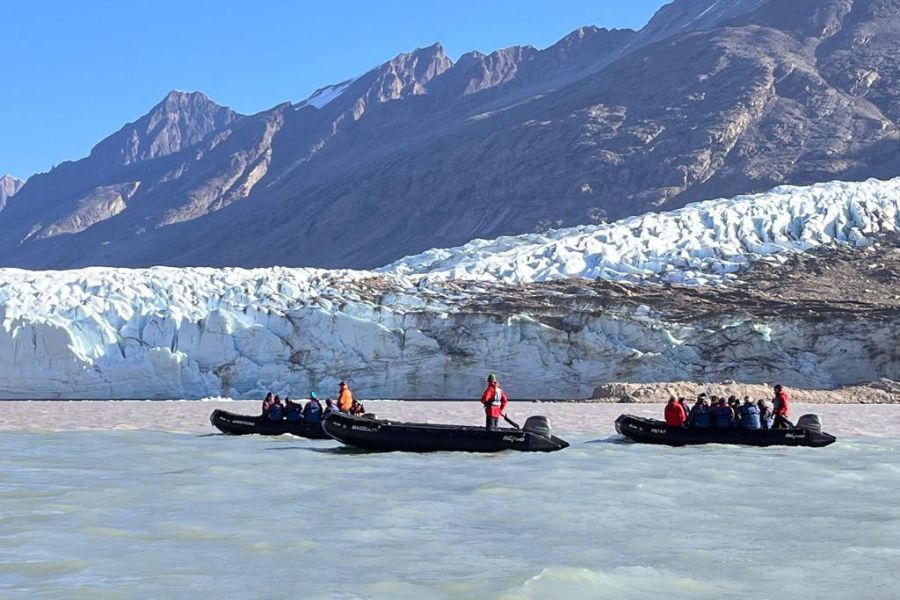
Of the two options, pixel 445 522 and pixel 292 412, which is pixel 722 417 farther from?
pixel 445 522

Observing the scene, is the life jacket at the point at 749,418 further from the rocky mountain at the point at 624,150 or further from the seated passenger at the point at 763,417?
the rocky mountain at the point at 624,150

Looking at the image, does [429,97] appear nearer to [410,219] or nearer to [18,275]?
[410,219]

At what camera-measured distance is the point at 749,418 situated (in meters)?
21.2

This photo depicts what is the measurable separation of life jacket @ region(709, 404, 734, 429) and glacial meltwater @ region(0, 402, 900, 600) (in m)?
0.42

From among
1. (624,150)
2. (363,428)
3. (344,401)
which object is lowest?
(363,428)

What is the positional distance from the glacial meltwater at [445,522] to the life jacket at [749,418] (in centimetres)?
58

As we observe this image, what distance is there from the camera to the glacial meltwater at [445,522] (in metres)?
10.2

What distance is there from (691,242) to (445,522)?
34909 mm

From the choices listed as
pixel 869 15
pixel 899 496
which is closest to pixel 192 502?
pixel 899 496

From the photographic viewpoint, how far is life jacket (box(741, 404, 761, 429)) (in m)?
21.2

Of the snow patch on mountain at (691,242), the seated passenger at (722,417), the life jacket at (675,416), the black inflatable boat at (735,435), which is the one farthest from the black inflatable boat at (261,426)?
the snow patch on mountain at (691,242)

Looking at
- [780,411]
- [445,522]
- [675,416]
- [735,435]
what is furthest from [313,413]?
[445,522]

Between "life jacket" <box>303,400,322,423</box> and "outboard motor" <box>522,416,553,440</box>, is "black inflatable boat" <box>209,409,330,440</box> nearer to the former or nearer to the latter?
"life jacket" <box>303,400,322,423</box>

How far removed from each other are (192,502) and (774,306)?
29850 mm
